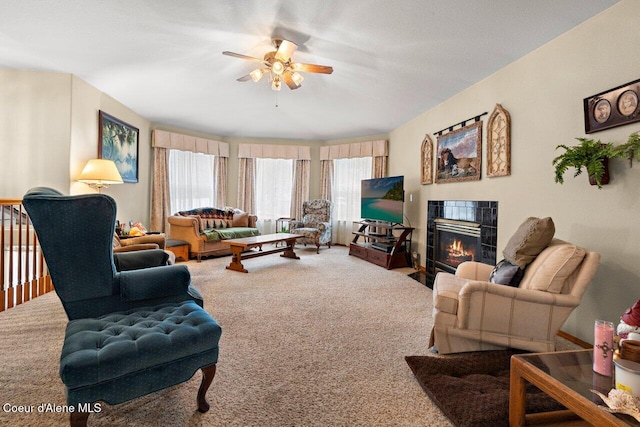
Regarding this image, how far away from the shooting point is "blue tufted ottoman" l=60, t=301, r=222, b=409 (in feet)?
3.76

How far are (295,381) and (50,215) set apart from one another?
1562mm

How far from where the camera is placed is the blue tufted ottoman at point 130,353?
1147 millimetres

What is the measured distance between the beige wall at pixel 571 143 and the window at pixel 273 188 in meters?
4.48

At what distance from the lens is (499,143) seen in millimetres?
3281

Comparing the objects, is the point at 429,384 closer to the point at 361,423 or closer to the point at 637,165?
the point at 361,423

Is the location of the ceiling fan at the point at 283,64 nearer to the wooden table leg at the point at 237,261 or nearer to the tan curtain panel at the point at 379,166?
the wooden table leg at the point at 237,261

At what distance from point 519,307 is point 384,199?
342cm

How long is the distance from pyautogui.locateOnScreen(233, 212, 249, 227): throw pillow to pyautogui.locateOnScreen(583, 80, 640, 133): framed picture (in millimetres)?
5167

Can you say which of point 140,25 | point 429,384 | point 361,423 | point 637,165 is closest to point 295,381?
point 361,423

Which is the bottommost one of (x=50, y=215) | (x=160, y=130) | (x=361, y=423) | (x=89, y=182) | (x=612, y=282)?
(x=361, y=423)

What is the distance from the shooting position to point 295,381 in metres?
1.73

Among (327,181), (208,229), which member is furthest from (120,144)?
(327,181)

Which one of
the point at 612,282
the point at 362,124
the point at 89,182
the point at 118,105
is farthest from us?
the point at 362,124

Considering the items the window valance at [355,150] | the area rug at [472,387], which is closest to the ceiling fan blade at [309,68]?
the area rug at [472,387]
